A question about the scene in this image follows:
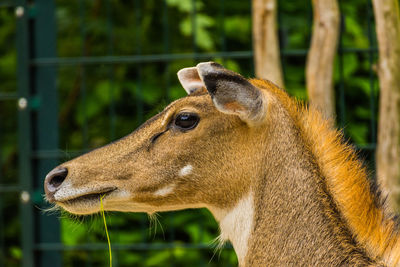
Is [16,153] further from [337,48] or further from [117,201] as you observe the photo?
[117,201]

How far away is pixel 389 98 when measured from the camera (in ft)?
15.2

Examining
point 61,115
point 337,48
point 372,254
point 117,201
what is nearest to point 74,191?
point 117,201

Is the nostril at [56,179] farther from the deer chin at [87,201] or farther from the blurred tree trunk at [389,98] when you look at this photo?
the blurred tree trunk at [389,98]

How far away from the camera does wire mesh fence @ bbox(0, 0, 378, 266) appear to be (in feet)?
18.6

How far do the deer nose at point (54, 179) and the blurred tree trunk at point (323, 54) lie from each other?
6.09 ft

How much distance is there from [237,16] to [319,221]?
3621 mm

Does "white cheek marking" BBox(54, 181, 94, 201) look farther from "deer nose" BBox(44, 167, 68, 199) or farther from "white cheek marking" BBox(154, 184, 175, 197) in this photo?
"white cheek marking" BBox(154, 184, 175, 197)

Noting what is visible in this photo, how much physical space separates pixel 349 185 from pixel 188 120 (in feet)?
2.26

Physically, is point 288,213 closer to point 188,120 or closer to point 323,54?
point 188,120

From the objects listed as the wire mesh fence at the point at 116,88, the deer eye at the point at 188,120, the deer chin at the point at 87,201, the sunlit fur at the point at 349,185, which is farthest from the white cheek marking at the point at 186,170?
the wire mesh fence at the point at 116,88

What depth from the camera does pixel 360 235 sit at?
3.00 metres

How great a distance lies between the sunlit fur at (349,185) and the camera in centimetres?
298

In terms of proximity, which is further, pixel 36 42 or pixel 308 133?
pixel 36 42

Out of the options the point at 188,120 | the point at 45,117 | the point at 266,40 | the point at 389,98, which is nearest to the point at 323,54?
the point at 266,40
